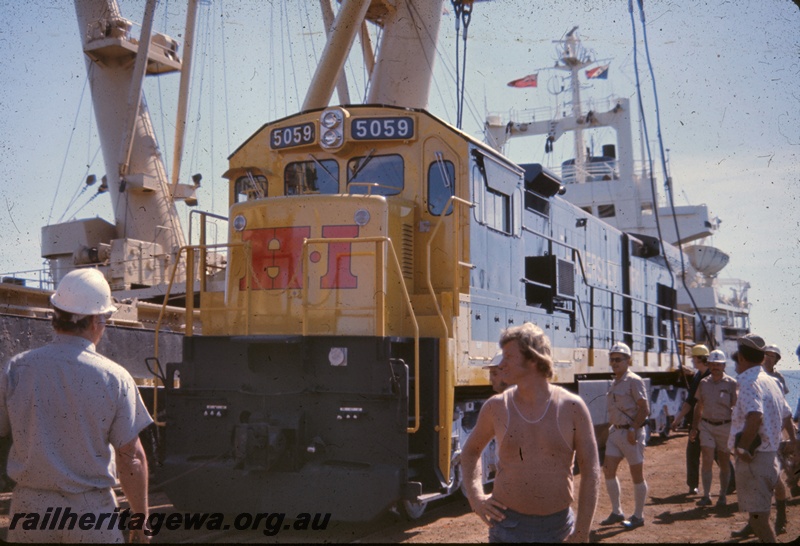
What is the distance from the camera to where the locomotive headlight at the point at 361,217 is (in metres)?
7.73

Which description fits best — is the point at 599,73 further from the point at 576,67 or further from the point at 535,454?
the point at 535,454

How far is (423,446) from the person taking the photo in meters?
7.43

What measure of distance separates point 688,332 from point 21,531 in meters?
18.0

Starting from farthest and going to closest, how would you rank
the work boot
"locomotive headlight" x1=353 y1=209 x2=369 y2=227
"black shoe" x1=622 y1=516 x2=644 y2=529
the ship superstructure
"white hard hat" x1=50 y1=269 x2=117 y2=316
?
the ship superstructure < "black shoe" x1=622 y1=516 x2=644 y2=529 < "locomotive headlight" x1=353 y1=209 x2=369 y2=227 < the work boot < "white hard hat" x1=50 y1=269 x2=117 y2=316

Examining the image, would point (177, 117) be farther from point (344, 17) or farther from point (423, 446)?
point (423, 446)

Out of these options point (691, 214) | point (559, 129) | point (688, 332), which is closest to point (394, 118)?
point (688, 332)

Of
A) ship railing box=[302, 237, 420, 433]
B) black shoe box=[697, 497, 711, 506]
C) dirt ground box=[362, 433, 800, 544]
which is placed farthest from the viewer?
black shoe box=[697, 497, 711, 506]

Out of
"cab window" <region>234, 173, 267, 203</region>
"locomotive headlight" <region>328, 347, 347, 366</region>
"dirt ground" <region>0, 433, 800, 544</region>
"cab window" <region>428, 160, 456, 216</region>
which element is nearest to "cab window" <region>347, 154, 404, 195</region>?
"cab window" <region>428, 160, 456, 216</region>

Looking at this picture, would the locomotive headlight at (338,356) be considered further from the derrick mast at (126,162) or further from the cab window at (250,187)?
the derrick mast at (126,162)

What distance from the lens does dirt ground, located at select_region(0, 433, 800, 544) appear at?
7109mm

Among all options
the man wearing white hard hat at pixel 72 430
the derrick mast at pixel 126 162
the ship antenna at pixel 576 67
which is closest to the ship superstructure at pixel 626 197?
the ship antenna at pixel 576 67

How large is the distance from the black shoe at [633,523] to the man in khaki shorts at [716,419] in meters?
1.59

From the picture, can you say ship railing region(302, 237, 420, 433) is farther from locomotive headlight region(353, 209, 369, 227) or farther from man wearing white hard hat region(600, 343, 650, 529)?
man wearing white hard hat region(600, 343, 650, 529)

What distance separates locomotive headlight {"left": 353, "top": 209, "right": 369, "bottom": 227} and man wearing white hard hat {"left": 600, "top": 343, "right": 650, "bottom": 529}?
2.95 meters
